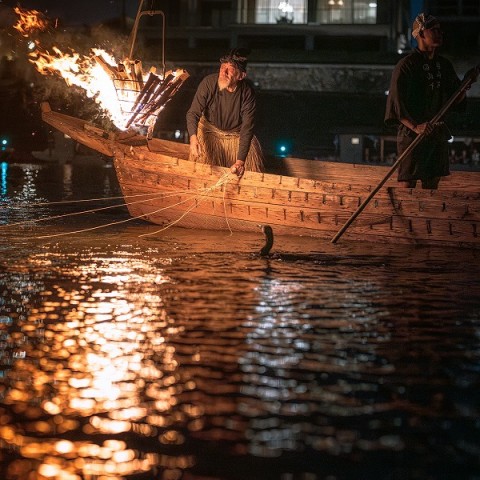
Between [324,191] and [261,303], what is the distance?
532cm

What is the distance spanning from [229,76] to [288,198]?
1838 mm

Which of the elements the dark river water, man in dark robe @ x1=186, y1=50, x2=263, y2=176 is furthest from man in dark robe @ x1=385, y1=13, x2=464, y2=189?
man in dark robe @ x1=186, y1=50, x2=263, y2=176

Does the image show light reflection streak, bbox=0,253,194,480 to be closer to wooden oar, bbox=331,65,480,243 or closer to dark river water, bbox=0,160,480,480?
dark river water, bbox=0,160,480,480

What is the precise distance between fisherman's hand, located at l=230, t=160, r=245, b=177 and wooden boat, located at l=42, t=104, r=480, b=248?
0.12m

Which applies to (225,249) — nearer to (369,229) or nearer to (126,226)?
(369,229)

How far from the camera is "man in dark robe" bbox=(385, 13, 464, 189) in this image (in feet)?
37.9

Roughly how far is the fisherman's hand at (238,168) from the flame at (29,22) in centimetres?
472

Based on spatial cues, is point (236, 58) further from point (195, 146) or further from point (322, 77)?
point (322, 77)

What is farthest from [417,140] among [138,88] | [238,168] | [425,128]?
[138,88]

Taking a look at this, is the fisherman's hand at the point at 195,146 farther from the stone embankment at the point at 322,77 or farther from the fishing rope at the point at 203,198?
the stone embankment at the point at 322,77

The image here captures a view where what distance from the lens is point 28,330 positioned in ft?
21.4

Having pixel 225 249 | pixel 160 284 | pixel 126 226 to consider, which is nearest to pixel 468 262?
pixel 225 249

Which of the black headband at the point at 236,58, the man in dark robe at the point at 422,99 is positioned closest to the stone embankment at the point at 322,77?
the black headband at the point at 236,58

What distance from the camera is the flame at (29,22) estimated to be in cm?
1592
